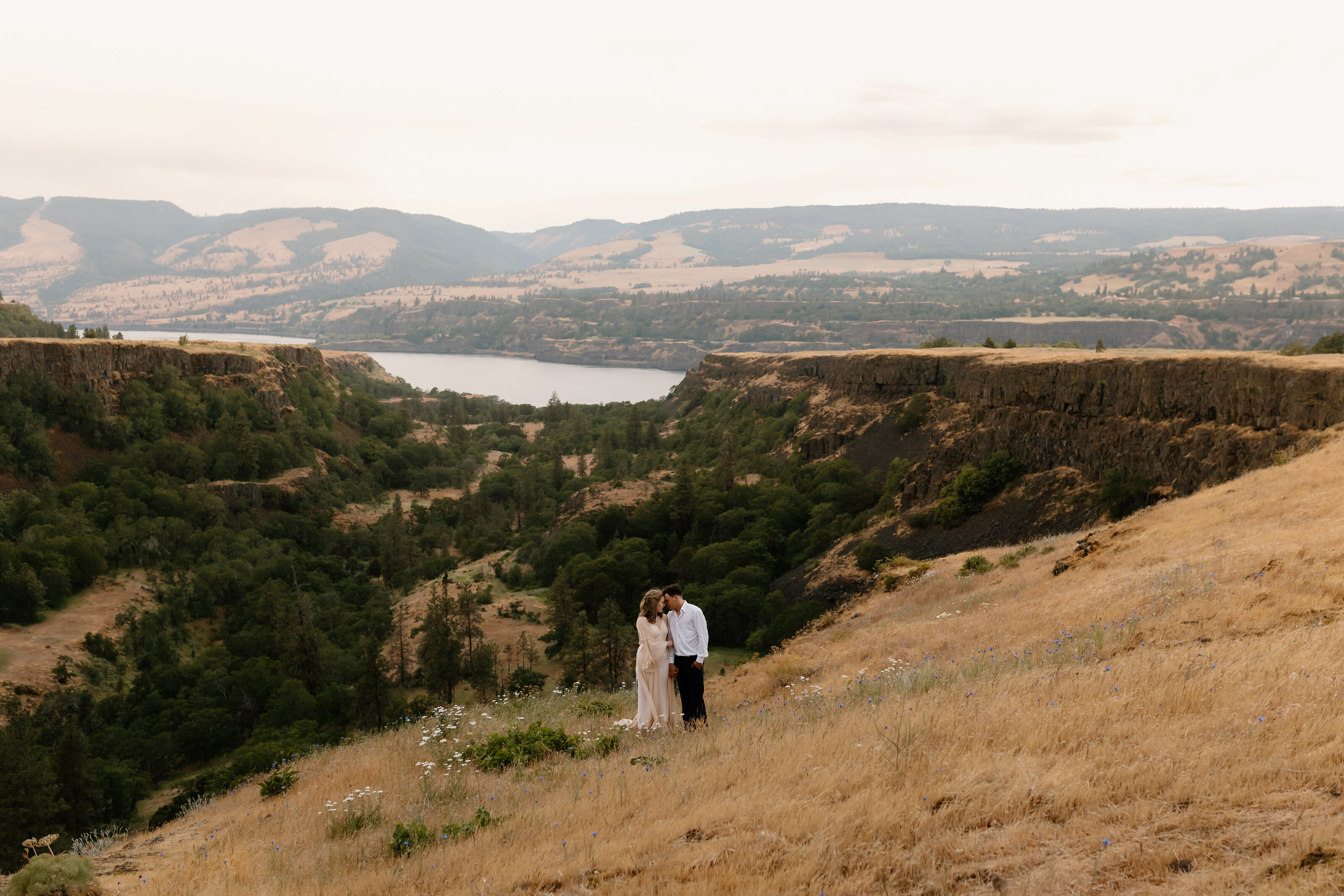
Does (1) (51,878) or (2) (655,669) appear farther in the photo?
(2) (655,669)

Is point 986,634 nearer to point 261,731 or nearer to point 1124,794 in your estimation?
point 1124,794

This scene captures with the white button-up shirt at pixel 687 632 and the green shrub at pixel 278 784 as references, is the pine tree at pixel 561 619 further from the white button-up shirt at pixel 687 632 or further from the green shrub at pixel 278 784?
the white button-up shirt at pixel 687 632

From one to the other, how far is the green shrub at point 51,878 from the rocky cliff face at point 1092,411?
26872 millimetres

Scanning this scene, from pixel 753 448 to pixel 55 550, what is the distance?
47.8 m

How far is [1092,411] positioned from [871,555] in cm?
1051

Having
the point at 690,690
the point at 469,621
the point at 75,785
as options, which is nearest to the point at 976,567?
the point at 690,690

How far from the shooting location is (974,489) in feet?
107

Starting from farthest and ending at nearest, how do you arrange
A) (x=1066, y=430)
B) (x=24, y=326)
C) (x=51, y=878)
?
(x=24, y=326)
(x=1066, y=430)
(x=51, y=878)

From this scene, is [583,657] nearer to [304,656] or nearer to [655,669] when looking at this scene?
[304,656]

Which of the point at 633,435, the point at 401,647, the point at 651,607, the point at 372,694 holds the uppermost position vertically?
the point at 651,607

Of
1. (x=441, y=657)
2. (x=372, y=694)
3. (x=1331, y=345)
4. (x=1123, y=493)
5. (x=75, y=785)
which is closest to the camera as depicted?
(x=1123, y=493)

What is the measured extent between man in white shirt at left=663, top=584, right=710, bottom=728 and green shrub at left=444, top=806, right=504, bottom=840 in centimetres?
304

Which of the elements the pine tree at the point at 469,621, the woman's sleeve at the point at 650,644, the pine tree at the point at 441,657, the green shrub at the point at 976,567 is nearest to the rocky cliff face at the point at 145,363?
the pine tree at the point at 469,621

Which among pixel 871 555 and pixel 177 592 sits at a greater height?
pixel 871 555
